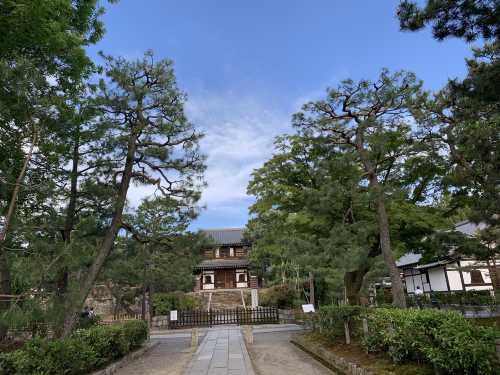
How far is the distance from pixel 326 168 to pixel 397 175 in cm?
352

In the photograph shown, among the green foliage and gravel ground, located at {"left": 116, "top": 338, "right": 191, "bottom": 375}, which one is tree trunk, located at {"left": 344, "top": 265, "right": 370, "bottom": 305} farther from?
the green foliage

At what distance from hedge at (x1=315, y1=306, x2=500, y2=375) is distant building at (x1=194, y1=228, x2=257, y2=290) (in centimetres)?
2736

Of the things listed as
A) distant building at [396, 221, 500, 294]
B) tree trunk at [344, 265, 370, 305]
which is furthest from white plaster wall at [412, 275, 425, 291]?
tree trunk at [344, 265, 370, 305]

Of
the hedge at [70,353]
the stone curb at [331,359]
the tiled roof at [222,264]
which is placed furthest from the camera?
the tiled roof at [222,264]

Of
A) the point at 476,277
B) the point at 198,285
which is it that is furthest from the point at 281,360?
the point at 198,285

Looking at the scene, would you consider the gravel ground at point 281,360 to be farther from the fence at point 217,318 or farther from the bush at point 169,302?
the bush at point 169,302

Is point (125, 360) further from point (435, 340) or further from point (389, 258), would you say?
point (435, 340)

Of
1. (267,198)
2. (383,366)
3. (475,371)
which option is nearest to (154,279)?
(267,198)

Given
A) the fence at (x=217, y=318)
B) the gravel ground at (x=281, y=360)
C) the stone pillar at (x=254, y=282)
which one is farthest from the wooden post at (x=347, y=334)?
the stone pillar at (x=254, y=282)

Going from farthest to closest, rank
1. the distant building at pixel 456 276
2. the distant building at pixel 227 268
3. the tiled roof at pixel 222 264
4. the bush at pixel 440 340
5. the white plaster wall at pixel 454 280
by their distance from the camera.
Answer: the distant building at pixel 227 268, the tiled roof at pixel 222 264, the white plaster wall at pixel 454 280, the distant building at pixel 456 276, the bush at pixel 440 340

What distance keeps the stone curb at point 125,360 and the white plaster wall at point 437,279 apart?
17.2 metres

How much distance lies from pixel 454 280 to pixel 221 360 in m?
17.1

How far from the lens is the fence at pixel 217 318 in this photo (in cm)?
2111

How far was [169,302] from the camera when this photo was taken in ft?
77.2
